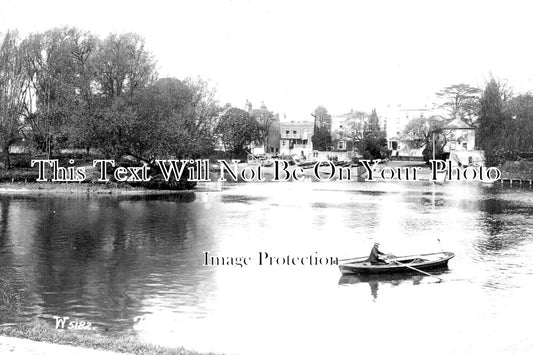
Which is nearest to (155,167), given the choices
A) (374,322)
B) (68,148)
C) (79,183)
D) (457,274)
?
(79,183)

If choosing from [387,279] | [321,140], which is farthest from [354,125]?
[387,279]

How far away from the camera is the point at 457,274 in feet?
73.5

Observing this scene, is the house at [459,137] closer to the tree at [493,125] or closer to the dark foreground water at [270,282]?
the tree at [493,125]

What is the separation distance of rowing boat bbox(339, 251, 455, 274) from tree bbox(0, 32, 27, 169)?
46.8 meters

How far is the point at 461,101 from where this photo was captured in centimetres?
11038

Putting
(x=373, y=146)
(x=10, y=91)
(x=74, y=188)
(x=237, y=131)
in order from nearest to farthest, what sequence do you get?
(x=74, y=188) → (x=10, y=91) → (x=373, y=146) → (x=237, y=131)

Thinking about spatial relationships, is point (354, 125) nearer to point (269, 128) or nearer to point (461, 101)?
point (269, 128)

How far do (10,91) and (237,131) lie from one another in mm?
51809

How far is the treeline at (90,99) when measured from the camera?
5466cm

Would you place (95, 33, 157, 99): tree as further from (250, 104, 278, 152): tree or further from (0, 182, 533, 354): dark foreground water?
(250, 104, 278, 152): tree

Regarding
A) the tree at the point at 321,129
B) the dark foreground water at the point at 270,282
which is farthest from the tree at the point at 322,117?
the dark foreground water at the point at 270,282

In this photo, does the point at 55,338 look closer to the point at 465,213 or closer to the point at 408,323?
the point at 408,323

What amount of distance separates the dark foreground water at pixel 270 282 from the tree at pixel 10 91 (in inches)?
833

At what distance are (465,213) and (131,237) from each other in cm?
2299
